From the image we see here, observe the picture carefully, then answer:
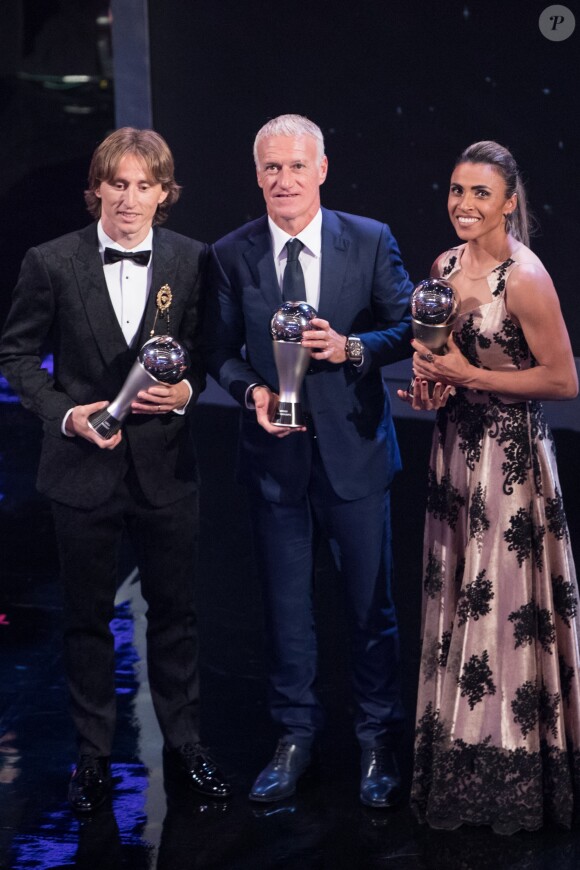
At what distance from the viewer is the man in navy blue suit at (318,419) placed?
3473 millimetres

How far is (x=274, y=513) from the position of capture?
3641 mm

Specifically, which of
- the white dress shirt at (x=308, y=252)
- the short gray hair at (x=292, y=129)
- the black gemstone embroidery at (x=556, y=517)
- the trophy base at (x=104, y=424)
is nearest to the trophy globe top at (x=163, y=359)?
the trophy base at (x=104, y=424)

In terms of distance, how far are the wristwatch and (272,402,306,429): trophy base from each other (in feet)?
0.65

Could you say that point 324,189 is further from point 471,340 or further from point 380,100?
point 471,340

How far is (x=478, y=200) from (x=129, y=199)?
946 mm

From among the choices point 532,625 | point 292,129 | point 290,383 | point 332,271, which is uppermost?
point 292,129

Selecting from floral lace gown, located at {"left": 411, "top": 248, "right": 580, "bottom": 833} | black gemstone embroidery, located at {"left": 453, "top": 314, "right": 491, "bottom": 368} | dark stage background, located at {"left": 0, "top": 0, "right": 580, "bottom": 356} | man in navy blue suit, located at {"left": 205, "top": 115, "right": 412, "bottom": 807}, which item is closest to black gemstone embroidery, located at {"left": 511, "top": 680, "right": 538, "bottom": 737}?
floral lace gown, located at {"left": 411, "top": 248, "right": 580, "bottom": 833}

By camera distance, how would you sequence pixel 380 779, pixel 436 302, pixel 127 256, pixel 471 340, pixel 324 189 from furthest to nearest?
1. pixel 324 189
2. pixel 380 779
3. pixel 127 256
4. pixel 471 340
5. pixel 436 302

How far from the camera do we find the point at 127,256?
11.4 feet

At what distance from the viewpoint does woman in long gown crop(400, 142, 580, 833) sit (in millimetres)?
3289

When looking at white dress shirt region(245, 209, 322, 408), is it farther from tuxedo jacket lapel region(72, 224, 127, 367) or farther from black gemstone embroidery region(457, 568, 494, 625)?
black gemstone embroidery region(457, 568, 494, 625)

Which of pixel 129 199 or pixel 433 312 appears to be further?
pixel 129 199

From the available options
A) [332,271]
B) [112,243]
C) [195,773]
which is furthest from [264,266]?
[195,773]

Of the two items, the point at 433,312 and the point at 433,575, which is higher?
the point at 433,312
